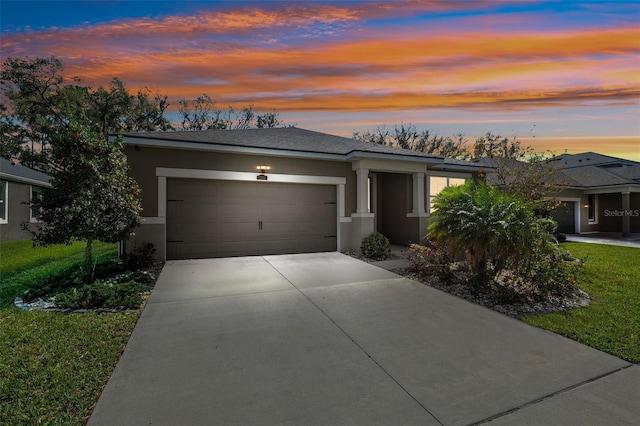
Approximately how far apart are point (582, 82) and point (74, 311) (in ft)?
43.5

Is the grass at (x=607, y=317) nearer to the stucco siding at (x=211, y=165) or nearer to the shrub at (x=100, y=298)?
the shrub at (x=100, y=298)

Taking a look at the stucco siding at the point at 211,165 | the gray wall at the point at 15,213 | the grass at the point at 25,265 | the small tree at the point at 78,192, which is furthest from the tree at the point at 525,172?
the gray wall at the point at 15,213

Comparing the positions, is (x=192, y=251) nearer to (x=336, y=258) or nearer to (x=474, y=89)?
(x=336, y=258)

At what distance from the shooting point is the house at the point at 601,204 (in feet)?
59.9

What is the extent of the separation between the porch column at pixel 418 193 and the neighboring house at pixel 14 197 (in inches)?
604

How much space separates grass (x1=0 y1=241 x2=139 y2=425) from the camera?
2.42 m

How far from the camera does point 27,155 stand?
994 inches

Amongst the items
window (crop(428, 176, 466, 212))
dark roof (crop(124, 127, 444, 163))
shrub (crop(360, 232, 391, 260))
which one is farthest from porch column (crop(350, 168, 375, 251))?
window (crop(428, 176, 466, 212))

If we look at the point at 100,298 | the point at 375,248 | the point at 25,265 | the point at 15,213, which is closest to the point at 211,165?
the point at 100,298

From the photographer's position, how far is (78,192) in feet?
19.1

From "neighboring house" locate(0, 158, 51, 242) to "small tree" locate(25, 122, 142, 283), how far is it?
9.73m

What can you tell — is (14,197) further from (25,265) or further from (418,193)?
(418,193)

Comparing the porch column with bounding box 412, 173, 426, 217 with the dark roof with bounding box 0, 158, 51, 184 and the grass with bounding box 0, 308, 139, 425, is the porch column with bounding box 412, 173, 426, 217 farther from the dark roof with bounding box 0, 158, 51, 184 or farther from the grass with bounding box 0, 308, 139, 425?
the dark roof with bounding box 0, 158, 51, 184

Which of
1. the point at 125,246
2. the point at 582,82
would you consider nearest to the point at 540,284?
the point at 582,82
